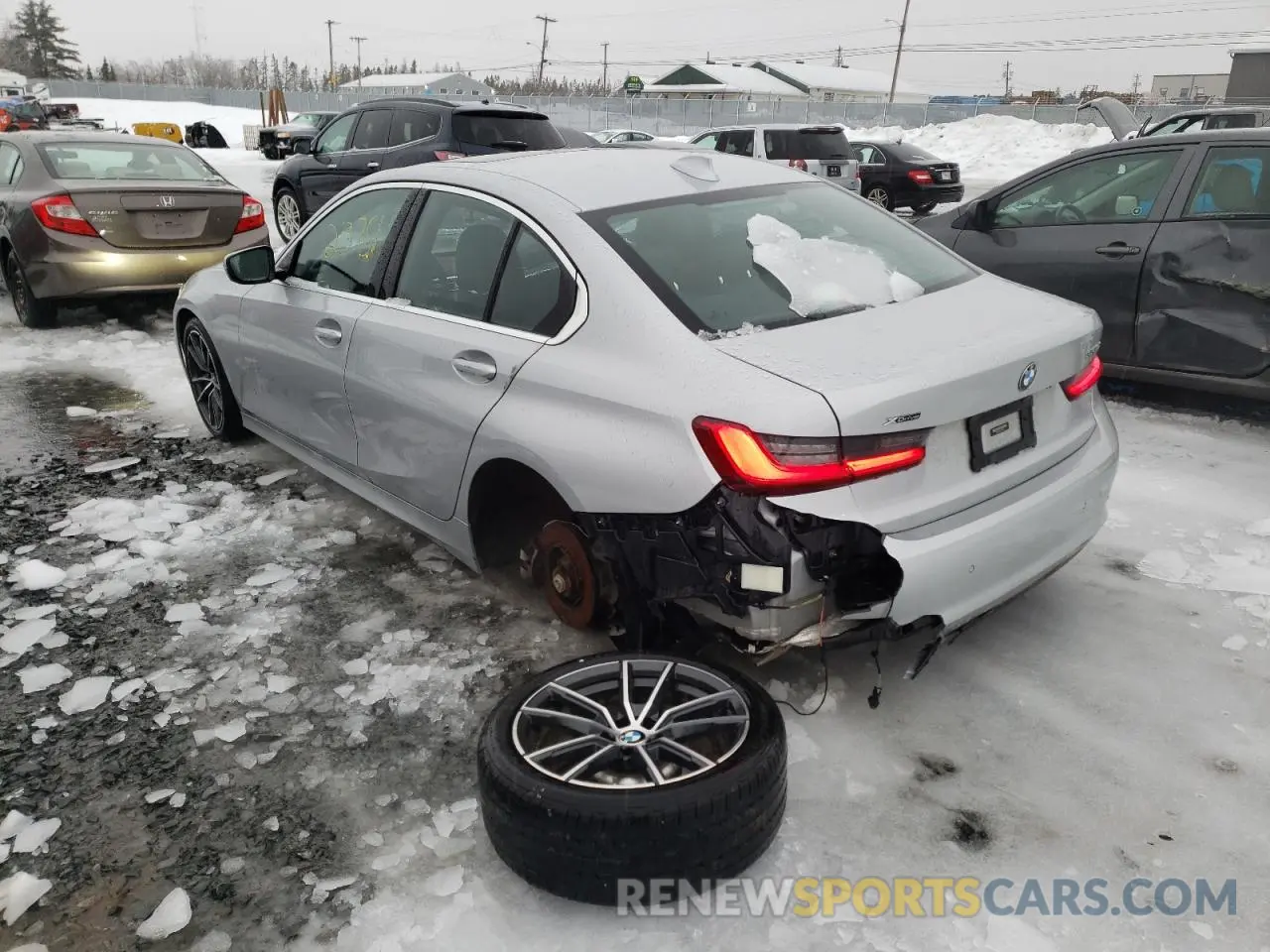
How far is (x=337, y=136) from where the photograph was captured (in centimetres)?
1191

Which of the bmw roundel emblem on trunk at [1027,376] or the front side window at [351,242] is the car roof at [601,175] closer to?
the front side window at [351,242]

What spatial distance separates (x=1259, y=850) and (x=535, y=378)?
2298 millimetres

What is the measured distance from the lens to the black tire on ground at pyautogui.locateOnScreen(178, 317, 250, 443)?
5289 mm

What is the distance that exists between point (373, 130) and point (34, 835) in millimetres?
10274

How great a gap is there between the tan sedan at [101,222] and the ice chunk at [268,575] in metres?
4.94

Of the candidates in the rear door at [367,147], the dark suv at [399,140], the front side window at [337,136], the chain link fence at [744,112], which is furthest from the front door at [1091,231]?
the chain link fence at [744,112]

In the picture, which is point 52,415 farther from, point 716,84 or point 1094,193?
point 716,84

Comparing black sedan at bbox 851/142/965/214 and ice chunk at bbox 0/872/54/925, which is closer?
ice chunk at bbox 0/872/54/925

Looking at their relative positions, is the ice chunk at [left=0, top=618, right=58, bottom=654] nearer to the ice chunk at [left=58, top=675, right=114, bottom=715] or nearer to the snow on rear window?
the ice chunk at [left=58, top=675, right=114, bottom=715]

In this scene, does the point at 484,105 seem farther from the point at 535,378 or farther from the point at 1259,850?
the point at 1259,850

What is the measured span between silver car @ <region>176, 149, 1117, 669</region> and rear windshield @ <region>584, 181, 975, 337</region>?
0.5 inches

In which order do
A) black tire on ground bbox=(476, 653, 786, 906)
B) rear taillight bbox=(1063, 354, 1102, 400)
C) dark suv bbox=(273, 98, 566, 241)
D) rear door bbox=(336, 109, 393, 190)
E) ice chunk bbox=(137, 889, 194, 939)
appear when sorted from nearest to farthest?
1. black tire on ground bbox=(476, 653, 786, 906)
2. ice chunk bbox=(137, 889, 194, 939)
3. rear taillight bbox=(1063, 354, 1102, 400)
4. dark suv bbox=(273, 98, 566, 241)
5. rear door bbox=(336, 109, 393, 190)

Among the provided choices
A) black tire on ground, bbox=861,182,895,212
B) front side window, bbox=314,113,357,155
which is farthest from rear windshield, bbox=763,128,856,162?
Answer: front side window, bbox=314,113,357,155

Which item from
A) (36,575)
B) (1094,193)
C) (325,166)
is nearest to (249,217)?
(325,166)
